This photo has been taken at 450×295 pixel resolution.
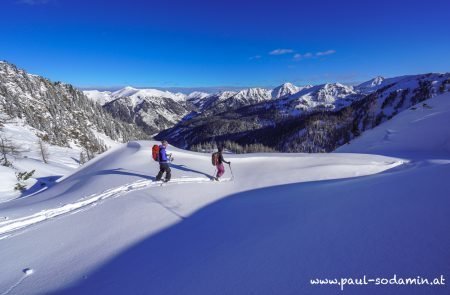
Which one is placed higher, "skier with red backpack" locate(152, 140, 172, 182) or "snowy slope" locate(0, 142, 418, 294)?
"skier with red backpack" locate(152, 140, 172, 182)

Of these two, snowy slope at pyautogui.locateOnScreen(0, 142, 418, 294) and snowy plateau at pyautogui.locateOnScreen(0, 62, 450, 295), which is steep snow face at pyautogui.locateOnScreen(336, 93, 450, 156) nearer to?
snowy slope at pyautogui.locateOnScreen(0, 142, 418, 294)

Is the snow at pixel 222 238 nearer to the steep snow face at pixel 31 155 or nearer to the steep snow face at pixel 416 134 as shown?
the steep snow face at pixel 31 155

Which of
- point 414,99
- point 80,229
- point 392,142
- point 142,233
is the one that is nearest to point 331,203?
point 142,233

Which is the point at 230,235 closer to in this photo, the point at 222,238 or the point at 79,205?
the point at 222,238

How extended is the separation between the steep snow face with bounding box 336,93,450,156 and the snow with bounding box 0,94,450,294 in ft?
75.1

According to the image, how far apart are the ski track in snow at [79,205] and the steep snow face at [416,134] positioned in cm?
2489

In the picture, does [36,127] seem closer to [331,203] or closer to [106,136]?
[106,136]

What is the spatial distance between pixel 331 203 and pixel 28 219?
11874mm

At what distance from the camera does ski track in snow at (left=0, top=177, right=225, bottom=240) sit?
32.0 ft

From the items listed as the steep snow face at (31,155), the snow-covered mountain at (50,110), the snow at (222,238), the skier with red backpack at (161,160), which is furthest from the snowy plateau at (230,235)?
the snow-covered mountain at (50,110)

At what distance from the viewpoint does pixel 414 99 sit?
165 meters

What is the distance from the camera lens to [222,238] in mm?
8016

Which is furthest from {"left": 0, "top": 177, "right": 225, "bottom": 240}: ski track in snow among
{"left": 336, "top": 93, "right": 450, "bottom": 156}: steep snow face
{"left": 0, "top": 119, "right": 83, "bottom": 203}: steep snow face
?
{"left": 336, "top": 93, "right": 450, "bottom": 156}: steep snow face

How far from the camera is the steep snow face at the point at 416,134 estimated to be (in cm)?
3037
